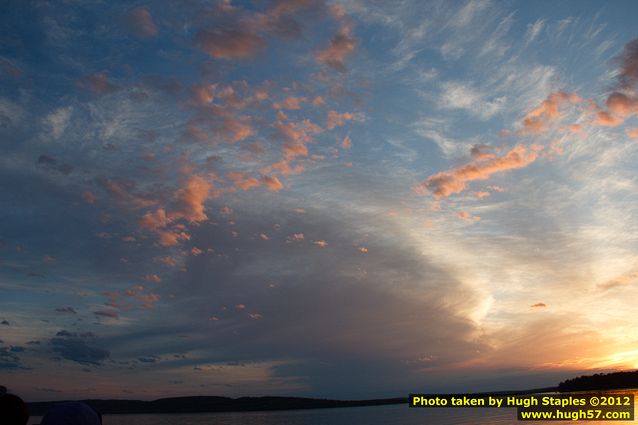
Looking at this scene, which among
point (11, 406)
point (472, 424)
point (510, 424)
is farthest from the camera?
point (472, 424)

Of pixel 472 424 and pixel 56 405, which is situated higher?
pixel 56 405

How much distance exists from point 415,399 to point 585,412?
118 meters

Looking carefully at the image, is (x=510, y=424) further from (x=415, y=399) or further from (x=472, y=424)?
(x=415, y=399)

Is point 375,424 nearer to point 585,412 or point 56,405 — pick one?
point 585,412

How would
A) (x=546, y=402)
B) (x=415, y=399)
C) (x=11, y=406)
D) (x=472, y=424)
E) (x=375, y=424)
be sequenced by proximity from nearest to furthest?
(x=11, y=406) → (x=546, y=402) → (x=415, y=399) → (x=472, y=424) → (x=375, y=424)

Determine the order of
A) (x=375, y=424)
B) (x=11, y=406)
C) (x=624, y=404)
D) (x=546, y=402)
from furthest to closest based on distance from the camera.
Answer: (x=375, y=424), (x=624, y=404), (x=546, y=402), (x=11, y=406)

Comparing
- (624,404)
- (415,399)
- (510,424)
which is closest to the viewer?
(415,399)

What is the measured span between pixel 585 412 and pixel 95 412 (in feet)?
586

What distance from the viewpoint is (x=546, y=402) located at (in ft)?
167

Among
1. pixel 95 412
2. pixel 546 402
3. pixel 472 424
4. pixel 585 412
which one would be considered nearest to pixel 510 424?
pixel 472 424

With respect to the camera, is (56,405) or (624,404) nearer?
(56,405)

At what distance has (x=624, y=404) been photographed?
485ft

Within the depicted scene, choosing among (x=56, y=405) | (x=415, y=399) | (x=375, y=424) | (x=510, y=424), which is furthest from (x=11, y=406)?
(x=375, y=424)

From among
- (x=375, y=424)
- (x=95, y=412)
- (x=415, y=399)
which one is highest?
(x=95, y=412)
